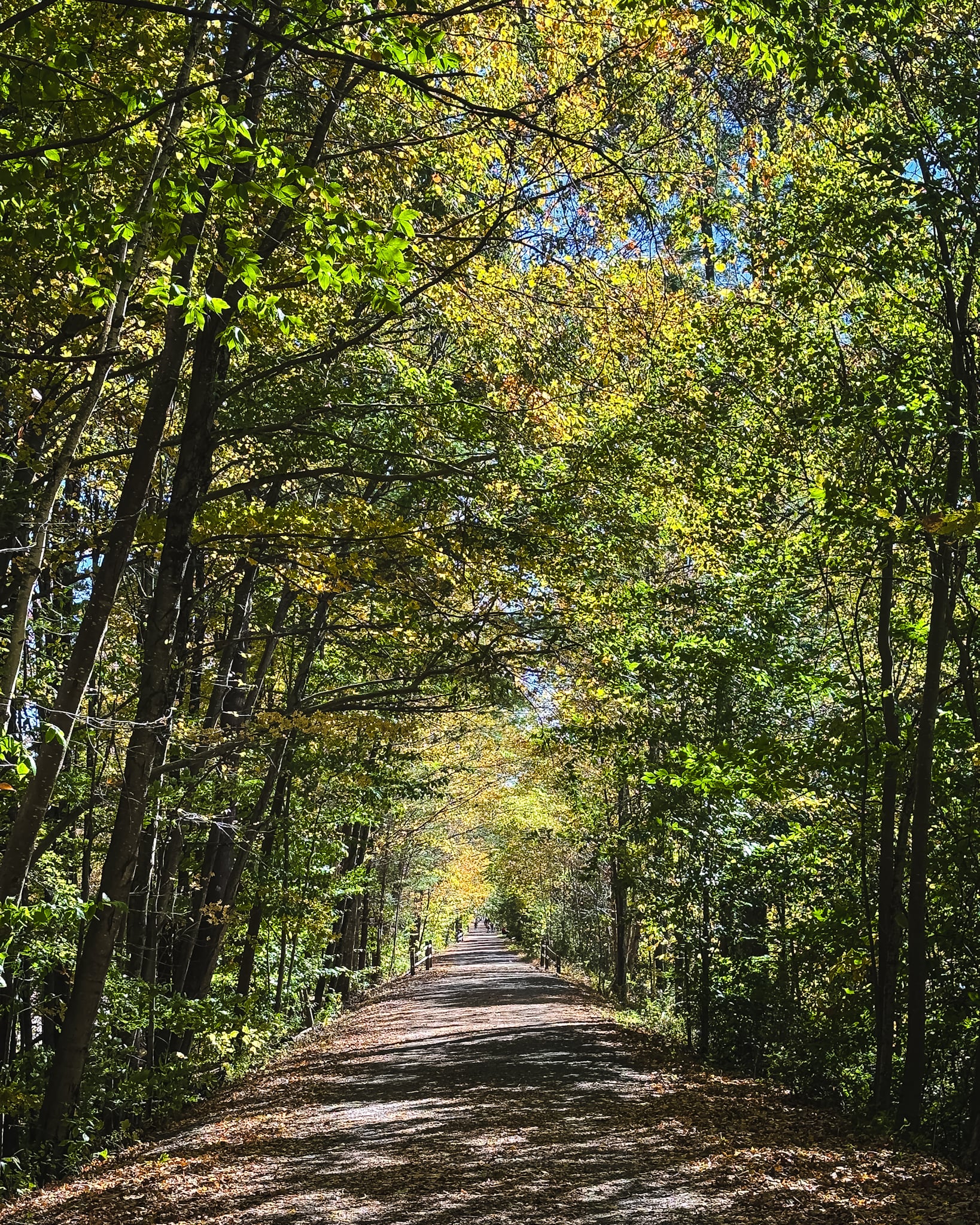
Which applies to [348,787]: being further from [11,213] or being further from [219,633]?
[11,213]

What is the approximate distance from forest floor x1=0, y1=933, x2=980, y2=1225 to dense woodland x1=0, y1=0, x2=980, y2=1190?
0.79 metres

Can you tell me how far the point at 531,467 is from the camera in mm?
8938

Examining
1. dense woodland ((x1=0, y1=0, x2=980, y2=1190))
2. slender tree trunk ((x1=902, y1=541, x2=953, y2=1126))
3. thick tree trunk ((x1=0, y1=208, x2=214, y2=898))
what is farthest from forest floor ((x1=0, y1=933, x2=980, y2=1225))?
thick tree trunk ((x1=0, y1=208, x2=214, y2=898))

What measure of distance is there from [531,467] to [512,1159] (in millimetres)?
6109

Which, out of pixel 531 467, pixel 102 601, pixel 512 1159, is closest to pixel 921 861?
pixel 512 1159

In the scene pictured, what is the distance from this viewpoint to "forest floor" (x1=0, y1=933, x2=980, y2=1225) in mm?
5801

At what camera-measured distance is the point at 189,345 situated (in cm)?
937

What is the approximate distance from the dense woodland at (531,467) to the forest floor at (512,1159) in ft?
2.60

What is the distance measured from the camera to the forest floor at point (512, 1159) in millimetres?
5801

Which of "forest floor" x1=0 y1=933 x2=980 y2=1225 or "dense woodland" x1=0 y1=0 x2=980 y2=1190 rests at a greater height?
"dense woodland" x1=0 y1=0 x2=980 y2=1190

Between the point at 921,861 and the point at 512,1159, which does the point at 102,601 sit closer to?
the point at 512,1159

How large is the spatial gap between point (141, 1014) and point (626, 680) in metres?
6.59

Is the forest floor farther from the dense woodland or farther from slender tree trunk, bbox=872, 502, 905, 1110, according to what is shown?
the dense woodland

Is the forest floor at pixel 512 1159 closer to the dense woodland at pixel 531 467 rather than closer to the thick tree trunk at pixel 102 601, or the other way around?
the dense woodland at pixel 531 467
